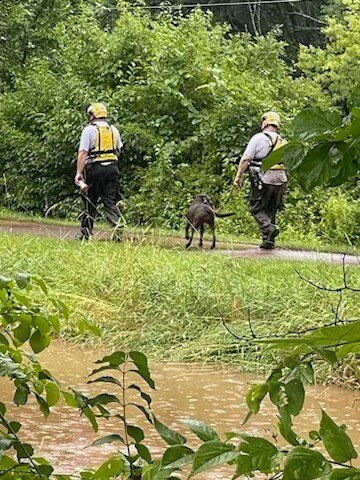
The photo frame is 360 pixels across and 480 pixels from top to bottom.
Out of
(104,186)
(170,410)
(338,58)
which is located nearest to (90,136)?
(104,186)

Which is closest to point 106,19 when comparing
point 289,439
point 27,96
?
point 27,96

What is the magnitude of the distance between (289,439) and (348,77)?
28.7 meters

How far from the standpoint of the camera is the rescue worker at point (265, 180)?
13.6 m

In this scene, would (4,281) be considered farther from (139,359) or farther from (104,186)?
(104,186)

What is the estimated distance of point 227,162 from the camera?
2008cm

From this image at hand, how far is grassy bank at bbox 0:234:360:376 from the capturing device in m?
9.16

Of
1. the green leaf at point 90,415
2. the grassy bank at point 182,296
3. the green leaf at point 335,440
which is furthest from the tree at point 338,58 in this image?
the green leaf at point 335,440

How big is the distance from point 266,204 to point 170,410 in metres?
7.17

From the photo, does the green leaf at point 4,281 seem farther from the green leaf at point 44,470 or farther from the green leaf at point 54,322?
the green leaf at point 44,470

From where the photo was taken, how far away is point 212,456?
3.86 feet

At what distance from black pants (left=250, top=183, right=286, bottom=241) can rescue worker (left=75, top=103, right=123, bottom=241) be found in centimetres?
173

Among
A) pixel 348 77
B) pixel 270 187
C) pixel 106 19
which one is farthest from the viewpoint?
pixel 106 19

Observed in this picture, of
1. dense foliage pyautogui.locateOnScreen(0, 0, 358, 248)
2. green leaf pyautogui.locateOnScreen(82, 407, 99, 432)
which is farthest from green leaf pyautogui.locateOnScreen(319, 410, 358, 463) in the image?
dense foliage pyautogui.locateOnScreen(0, 0, 358, 248)

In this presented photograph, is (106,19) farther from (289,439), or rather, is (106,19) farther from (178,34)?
(289,439)
